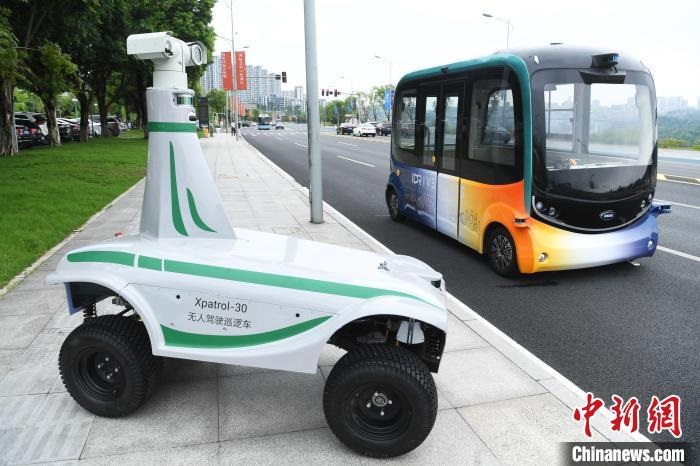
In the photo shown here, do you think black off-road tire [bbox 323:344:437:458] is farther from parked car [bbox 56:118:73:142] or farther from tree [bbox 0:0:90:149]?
parked car [bbox 56:118:73:142]

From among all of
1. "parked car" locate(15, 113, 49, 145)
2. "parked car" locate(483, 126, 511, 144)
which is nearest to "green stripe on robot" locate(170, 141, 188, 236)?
"parked car" locate(483, 126, 511, 144)

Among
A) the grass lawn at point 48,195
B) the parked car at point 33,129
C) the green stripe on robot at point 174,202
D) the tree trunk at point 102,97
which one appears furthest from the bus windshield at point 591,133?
the tree trunk at point 102,97

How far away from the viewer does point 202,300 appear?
3.22m

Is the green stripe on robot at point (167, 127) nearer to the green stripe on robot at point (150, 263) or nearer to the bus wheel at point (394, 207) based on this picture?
the green stripe on robot at point (150, 263)

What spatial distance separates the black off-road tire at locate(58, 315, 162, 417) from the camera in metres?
3.37

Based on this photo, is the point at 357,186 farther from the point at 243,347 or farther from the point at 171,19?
the point at 171,19

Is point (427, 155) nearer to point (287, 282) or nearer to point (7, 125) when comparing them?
point (287, 282)

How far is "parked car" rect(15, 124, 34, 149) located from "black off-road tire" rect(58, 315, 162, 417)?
28687 millimetres

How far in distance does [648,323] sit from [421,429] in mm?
3415

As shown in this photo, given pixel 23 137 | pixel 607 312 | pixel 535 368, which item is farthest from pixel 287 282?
pixel 23 137

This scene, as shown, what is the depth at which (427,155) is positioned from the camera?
8.82 metres

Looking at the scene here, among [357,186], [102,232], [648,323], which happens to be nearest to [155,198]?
[648,323]

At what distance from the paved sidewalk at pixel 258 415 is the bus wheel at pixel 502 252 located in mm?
1935

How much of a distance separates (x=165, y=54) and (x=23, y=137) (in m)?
29.1
